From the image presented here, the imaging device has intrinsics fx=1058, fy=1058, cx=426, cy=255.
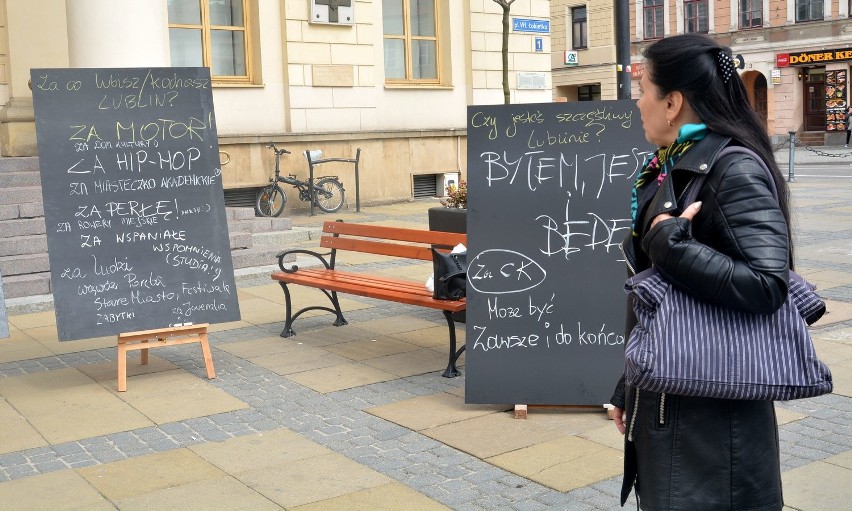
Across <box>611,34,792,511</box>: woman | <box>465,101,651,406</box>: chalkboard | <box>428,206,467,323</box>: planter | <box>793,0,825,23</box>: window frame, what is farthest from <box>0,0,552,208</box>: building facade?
<box>793,0,825,23</box>: window frame

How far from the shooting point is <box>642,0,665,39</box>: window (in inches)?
1935

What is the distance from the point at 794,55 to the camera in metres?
43.3

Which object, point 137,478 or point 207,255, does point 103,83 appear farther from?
point 137,478

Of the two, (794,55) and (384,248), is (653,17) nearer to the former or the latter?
(794,55)

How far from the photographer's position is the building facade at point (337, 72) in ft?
44.6

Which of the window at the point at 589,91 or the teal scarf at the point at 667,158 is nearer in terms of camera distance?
the teal scarf at the point at 667,158

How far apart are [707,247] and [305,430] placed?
3.62 metres

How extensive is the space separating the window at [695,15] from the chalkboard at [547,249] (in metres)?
43.6

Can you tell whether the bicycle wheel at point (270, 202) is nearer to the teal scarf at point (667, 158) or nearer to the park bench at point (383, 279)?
the park bench at point (383, 279)

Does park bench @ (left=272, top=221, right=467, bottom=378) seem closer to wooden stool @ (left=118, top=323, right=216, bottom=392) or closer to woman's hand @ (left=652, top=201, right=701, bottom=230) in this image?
wooden stool @ (left=118, top=323, right=216, bottom=392)

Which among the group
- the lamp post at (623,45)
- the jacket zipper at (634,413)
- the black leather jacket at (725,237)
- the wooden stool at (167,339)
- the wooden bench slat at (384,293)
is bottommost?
the wooden stool at (167,339)

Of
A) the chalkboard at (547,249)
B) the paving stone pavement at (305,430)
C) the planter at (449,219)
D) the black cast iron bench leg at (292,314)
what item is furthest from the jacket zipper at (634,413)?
the planter at (449,219)

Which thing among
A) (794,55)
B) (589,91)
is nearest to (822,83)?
(794,55)

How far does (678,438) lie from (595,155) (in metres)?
3.42
